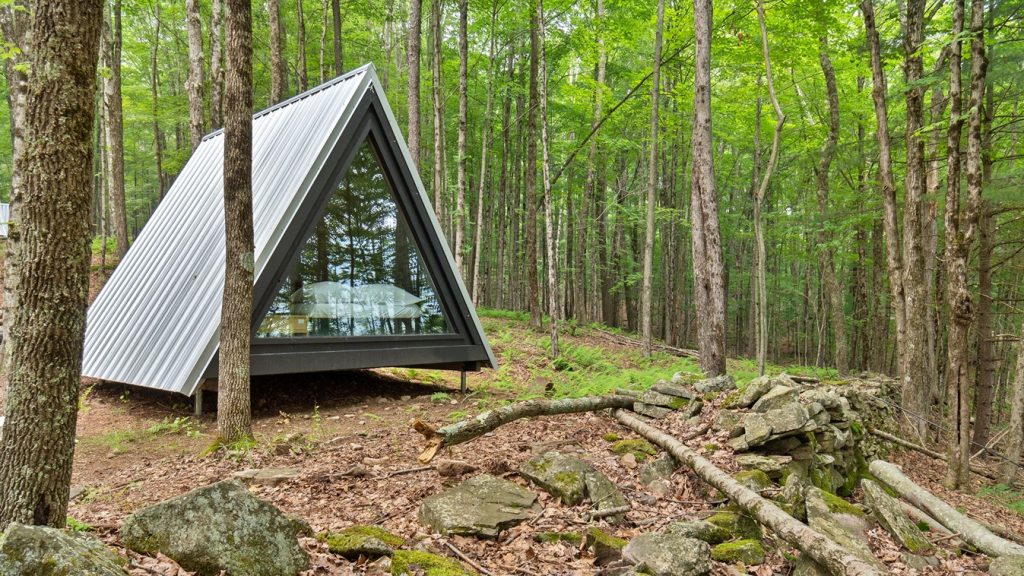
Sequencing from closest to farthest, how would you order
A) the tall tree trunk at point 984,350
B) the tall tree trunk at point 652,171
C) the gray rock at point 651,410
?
the gray rock at point 651,410 < the tall tree trunk at point 984,350 < the tall tree trunk at point 652,171

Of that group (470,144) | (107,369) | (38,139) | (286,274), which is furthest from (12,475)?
(470,144)

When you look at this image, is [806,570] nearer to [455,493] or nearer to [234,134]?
[455,493]

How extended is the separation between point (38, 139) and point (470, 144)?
22.0 m

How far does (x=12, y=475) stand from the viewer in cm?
255

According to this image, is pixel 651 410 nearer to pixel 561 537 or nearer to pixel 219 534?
pixel 561 537

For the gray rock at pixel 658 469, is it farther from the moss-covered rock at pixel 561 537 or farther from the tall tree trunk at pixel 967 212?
the tall tree trunk at pixel 967 212

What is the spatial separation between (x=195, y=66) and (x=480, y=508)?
492 inches

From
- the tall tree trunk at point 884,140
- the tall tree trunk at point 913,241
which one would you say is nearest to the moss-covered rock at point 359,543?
the tall tree trunk at point 913,241

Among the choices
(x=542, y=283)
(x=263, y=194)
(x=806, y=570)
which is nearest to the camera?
(x=806, y=570)

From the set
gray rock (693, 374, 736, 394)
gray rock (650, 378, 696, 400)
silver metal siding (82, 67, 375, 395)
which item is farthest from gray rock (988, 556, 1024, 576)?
silver metal siding (82, 67, 375, 395)

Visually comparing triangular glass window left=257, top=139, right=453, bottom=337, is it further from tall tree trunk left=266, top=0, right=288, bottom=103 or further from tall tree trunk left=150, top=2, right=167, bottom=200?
tall tree trunk left=150, top=2, right=167, bottom=200

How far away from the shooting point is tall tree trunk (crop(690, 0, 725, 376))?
26.4 feet

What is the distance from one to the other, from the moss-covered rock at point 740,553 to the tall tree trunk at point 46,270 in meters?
3.93

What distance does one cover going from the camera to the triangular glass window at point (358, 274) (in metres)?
6.95
